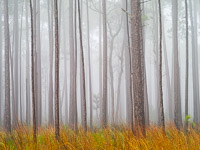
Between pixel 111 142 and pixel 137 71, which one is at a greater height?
pixel 137 71

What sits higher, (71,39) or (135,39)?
(71,39)

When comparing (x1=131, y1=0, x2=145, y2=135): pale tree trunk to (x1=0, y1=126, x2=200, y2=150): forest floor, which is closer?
(x1=0, y1=126, x2=200, y2=150): forest floor

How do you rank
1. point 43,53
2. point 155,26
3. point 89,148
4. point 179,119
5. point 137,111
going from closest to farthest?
point 89,148 < point 137,111 < point 179,119 < point 155,26 < point 43,53

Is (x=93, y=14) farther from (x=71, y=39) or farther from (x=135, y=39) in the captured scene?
(x=135, y=39)

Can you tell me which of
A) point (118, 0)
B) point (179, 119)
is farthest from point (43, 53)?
point (179, 119)

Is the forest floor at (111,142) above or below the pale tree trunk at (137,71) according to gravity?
below

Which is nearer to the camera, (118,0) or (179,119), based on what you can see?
(179,119)

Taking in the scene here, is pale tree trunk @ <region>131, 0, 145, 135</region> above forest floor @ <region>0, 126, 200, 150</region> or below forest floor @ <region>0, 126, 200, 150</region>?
above

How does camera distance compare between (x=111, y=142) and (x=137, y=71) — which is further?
(x=137, y=71)

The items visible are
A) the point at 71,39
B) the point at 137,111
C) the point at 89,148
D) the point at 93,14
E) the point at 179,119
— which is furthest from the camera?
the point at 93,14

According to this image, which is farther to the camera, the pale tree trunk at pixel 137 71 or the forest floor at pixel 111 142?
the pale tree trunk at pixel 137 71

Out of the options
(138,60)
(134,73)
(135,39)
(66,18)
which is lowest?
(134,73)

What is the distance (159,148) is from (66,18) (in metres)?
18.6

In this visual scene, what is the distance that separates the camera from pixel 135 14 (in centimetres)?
583
